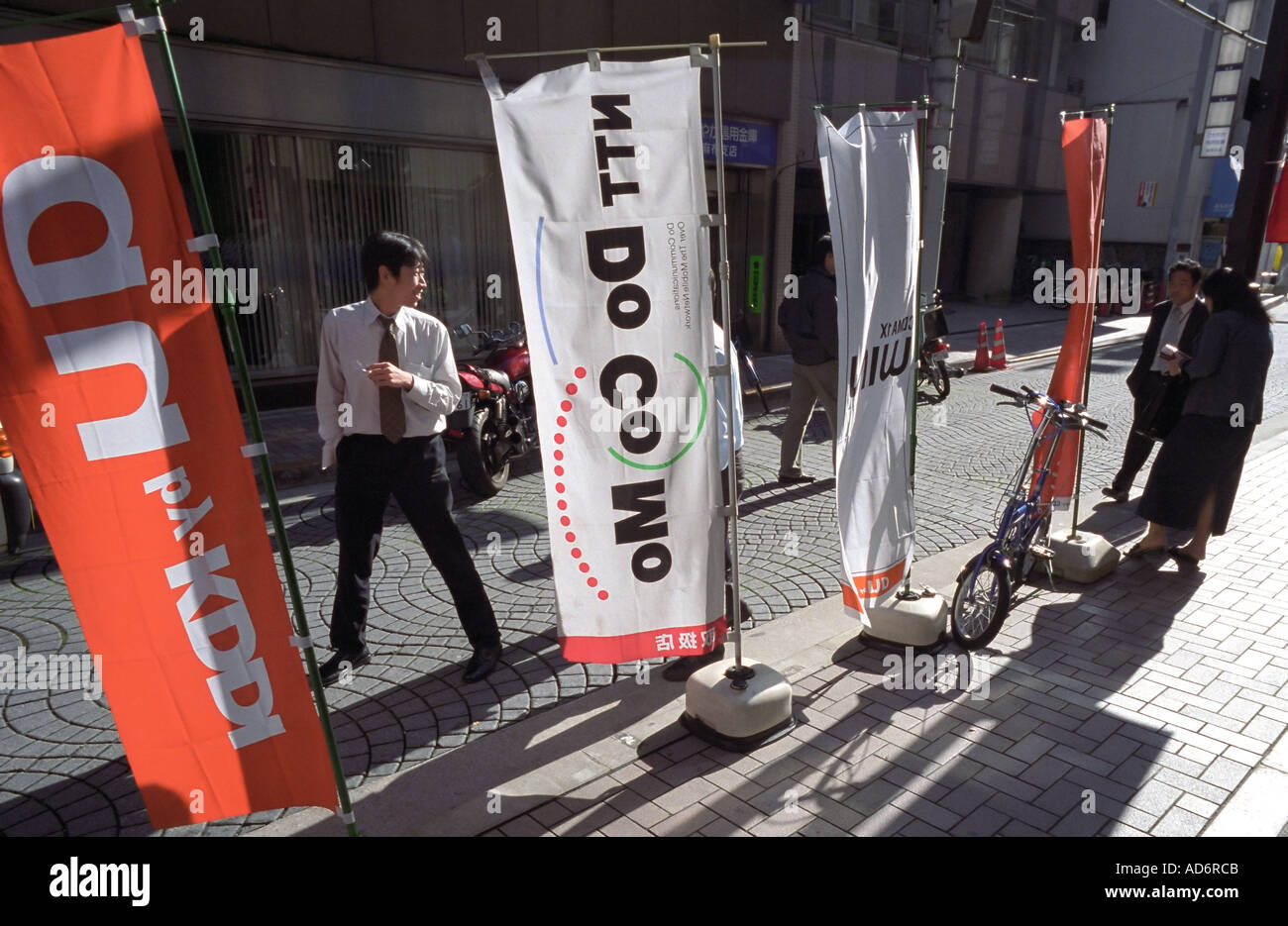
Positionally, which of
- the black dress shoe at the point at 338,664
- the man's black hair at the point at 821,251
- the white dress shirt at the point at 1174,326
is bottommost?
the black dress shoe at the point at 338,664

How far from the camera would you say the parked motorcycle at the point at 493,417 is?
7172 mm

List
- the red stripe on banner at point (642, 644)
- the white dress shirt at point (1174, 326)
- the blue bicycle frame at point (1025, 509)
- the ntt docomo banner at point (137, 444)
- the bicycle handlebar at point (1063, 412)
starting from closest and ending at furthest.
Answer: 1. the ntt docomo banner at point (137, 444)
2. the red stripe on banner at point (642, 644)
3. the blue bicycle frame at point (1025, 509)
4. the bicycle handlebar at point (1063, 412)
5. the white dress shirt at point (1174, 326)

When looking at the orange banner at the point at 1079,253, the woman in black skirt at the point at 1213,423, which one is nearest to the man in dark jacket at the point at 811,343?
the orange banner at the point at 1079,253

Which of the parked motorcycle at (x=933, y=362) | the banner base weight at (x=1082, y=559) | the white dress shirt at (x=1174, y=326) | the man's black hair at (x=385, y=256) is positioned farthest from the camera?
the parked motorcycle at (x=933, y=362)

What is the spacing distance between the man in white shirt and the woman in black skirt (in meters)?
4.47

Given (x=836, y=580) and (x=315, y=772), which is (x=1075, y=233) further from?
(x=315, y=772)

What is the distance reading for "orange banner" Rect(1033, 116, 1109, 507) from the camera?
17.0 ft

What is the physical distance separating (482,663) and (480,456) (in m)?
3.19

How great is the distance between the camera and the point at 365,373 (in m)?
3.89

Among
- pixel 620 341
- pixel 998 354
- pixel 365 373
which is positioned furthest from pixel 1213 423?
pixel 998 354

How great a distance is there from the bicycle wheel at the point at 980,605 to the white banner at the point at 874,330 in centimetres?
45

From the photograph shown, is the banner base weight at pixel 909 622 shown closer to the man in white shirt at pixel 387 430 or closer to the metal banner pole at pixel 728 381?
the metal banner pole at pixel 728 381

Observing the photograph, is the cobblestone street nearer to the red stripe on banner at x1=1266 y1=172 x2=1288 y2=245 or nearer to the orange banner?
Answer: the orange banner
